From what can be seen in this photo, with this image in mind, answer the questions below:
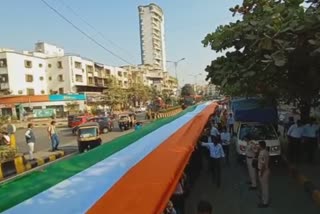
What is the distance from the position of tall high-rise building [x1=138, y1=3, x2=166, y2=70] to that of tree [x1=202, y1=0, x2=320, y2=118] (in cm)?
15247

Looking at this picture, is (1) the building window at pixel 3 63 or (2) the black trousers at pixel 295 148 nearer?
(2) the black trousers at pixel 295 148

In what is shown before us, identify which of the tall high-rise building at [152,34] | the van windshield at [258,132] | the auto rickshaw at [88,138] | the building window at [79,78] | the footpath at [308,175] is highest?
the tall high-rise building at [152,34]

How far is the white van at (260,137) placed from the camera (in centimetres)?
1645

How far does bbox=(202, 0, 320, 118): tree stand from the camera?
841cm

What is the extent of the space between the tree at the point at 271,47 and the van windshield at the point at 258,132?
2517 millimetres

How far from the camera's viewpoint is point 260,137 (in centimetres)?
1706

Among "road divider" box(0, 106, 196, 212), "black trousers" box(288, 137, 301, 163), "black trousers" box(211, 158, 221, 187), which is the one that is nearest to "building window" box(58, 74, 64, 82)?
"black trousers" box(288, 137, 301, 163)

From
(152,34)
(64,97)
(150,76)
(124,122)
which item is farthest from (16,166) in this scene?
(152,34)

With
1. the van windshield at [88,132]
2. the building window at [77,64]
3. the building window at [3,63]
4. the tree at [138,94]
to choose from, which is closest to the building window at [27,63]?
the building window at [3,63]

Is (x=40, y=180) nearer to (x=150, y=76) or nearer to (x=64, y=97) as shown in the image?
(x=64, y=97)

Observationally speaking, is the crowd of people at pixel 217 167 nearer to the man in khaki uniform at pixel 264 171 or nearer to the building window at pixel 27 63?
the man in khaki uniform at pixel 264 171

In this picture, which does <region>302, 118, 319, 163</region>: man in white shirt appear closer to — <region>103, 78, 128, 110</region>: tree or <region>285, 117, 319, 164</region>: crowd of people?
<region>285, 117, 319, 164</region>: crowd of people

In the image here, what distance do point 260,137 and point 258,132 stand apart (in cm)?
39

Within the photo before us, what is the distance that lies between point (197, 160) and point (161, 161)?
26.5 feet
